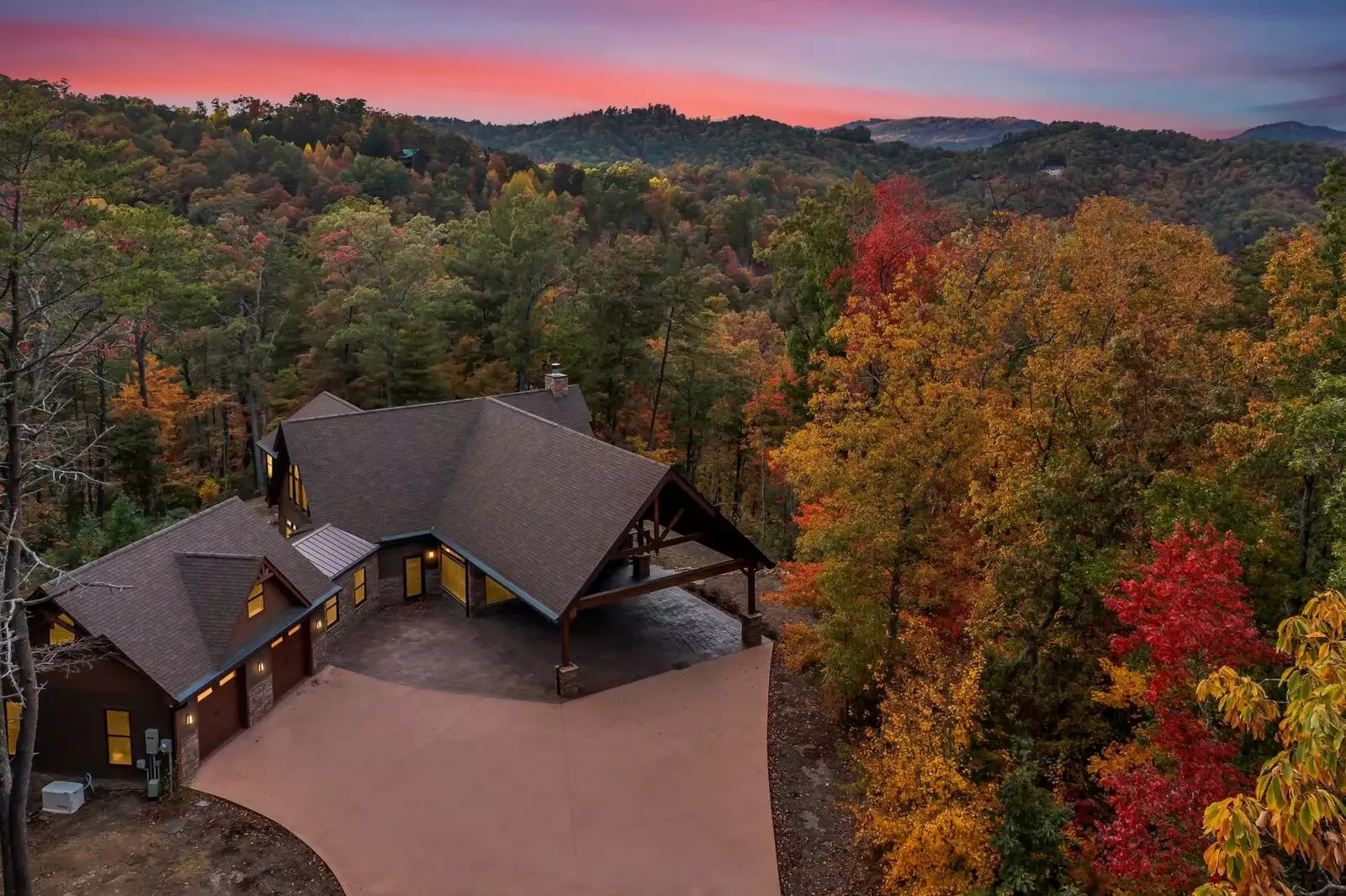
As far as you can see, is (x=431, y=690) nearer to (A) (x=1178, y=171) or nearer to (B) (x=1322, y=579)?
(B) (x=1322, y=579)

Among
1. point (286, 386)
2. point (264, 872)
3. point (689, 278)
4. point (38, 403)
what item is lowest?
point (264, 872)

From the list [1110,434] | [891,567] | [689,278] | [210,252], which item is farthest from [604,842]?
[210,252]

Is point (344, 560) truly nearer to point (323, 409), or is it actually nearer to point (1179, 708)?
point (323, 409)

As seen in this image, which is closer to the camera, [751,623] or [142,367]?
[751,623]

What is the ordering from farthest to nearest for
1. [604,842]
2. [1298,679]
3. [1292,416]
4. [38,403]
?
[604,842]
[38,403]
[1292,416]
[1298,679]

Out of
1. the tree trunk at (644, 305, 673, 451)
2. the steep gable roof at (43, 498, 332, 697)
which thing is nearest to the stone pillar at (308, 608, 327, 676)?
the steep gable roof at (43, 498, 332, 697)

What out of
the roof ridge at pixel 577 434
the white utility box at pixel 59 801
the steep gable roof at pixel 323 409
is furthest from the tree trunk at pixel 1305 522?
the steep gable roof at pixel 323 409

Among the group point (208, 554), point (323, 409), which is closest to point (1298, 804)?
point (208, 554)

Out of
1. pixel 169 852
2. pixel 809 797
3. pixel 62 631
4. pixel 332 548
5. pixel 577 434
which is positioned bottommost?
pixel 809 797
